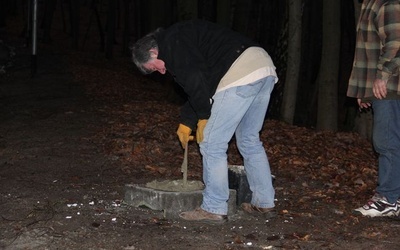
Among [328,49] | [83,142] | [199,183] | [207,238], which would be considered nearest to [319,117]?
[328,49]

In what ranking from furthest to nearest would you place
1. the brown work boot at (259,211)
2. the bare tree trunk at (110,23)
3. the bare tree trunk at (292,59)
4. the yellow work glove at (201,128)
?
the bare tree trunk at (110,23) < the bare tree trunk at (292,59) < the brown work boot at (259,211) < the yellow work glove at (201,128)

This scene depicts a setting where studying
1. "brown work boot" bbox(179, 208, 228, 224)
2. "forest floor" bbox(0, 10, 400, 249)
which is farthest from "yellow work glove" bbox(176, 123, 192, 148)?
"forest floor" bbox(0, 10, 400, 249)

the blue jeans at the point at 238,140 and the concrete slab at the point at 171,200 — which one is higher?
the blue jeans at the point at 238,140

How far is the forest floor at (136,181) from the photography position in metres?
5.62

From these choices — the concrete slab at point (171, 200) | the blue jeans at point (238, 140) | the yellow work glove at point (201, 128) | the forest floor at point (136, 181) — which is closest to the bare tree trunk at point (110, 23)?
the forest floor at point (136, 181)

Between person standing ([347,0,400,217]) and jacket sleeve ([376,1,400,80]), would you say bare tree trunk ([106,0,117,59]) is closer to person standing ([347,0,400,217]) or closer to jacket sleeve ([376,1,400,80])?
person standing ([347,0,400,217])

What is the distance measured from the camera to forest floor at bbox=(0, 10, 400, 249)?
5617 millimetres

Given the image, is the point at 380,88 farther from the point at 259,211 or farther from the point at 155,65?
the point at 155,65

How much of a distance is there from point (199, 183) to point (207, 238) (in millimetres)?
1045

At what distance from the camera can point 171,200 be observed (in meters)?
6.09

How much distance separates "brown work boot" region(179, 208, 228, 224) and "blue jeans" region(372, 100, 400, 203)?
1417mm

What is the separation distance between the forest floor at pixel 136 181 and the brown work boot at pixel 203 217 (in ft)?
0.18

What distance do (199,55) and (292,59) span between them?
24.2 feet

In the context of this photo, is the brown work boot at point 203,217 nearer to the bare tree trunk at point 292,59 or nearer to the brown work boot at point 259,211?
the brown work boot at point 259,211
